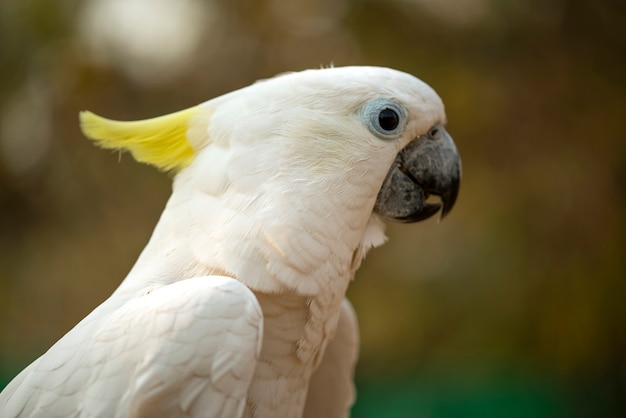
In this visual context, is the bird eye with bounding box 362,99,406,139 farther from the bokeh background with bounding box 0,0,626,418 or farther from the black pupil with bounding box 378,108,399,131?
the bokeh background with bounding box 0,0,626,418

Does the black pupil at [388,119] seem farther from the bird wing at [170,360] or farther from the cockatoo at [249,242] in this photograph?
the bird wing at [170,360]

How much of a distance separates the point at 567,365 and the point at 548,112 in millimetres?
1939

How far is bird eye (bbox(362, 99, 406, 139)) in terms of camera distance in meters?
1.50

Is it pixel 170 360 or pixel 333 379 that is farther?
pixel 333 379

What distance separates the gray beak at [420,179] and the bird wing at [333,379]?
0.49 meters

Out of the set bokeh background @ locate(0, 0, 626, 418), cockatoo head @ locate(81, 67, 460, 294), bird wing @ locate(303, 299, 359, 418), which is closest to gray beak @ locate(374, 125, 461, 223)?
cockatoo head @ locate(81, 67, 460, 294)

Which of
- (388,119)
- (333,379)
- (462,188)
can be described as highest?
(462,188)

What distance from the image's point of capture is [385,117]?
1.51m

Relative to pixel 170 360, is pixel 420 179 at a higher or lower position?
higher

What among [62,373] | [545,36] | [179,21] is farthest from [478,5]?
[62,373]

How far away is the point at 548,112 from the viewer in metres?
4.38

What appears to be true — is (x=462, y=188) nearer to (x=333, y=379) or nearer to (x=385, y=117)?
(x=333, y=379)

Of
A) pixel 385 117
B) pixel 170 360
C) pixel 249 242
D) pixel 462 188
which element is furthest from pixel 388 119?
pixel 462 188

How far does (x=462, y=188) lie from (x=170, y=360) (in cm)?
379
